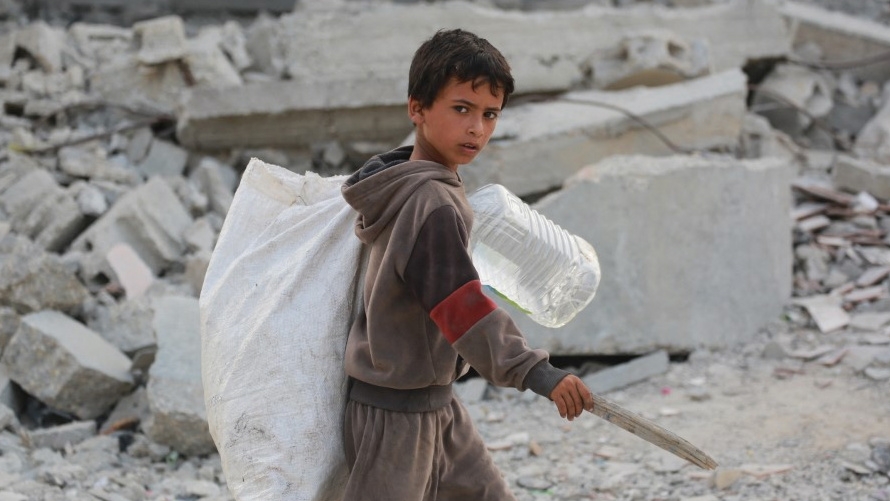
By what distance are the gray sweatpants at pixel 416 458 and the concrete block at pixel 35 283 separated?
2.89m

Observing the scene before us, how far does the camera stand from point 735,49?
28.3 feet

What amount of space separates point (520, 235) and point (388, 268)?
41 centimetres

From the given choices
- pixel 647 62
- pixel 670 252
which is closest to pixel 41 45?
pixel 647 62

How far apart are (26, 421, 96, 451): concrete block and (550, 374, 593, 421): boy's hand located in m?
2.99

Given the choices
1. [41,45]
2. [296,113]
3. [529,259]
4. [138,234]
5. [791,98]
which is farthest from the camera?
[791,98]

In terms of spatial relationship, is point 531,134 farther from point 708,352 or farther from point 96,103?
point 96,103

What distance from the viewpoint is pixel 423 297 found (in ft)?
7.51

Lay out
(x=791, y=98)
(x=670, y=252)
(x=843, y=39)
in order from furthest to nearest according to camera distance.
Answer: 1. (x=843, y=39)
2. (x=791, y=98)
3. (x=670, y=252)

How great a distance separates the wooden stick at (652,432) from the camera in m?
2.25

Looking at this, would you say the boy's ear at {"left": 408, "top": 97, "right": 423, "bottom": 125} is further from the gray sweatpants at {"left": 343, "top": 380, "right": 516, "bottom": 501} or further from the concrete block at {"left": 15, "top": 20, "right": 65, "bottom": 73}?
the concrete block at {"left": 15, "top": 20, "right": 65, "bottom": 73}

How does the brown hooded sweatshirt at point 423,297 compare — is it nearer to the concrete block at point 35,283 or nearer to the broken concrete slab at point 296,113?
the concrete block at point 35,283

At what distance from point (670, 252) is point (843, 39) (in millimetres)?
4985

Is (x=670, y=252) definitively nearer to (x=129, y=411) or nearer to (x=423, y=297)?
(x=129, y=411)

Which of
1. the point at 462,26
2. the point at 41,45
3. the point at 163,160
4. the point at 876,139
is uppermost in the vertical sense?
the point at 41,45
